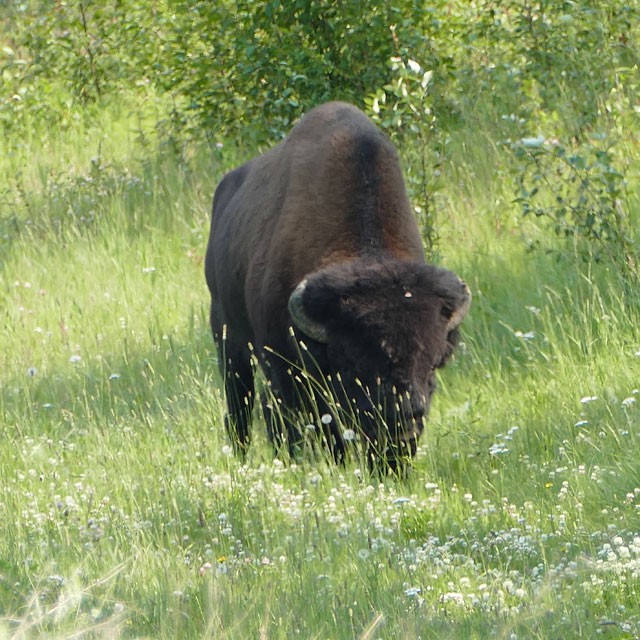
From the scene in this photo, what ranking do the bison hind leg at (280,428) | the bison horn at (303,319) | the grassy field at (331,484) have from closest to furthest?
the grassy field at (331,484)
the bison horn at (303,319)
the bison hind leg at (280,428)

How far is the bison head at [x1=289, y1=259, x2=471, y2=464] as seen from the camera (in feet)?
18.0

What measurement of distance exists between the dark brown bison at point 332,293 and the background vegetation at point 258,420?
354 mm

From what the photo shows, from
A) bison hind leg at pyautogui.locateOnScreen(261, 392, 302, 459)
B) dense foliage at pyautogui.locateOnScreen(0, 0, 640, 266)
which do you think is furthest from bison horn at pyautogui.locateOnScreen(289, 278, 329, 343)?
dense foliage at pyautogui.locateOnScreen(0, 0, 640, 266)

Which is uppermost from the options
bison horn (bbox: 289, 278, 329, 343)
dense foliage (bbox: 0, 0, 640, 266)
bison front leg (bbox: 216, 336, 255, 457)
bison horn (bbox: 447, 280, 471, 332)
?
dense foliage (bbox: 0, 0, 640, 266)

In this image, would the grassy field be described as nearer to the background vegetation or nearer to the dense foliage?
the background vegetation

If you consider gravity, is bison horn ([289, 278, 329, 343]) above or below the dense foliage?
below

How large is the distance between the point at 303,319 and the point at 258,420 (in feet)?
5.44

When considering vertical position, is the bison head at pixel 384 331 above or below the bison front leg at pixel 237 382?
above

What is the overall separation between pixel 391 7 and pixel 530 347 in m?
4.80

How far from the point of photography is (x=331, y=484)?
5.28 metres

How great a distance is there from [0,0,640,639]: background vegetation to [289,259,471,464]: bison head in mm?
339

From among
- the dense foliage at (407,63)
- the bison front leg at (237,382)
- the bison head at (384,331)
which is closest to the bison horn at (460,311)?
the bison head at (384,331)

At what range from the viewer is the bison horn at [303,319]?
230 inches

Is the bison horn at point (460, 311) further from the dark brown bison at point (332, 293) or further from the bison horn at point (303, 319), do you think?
the bison horn at point (303, 319)
